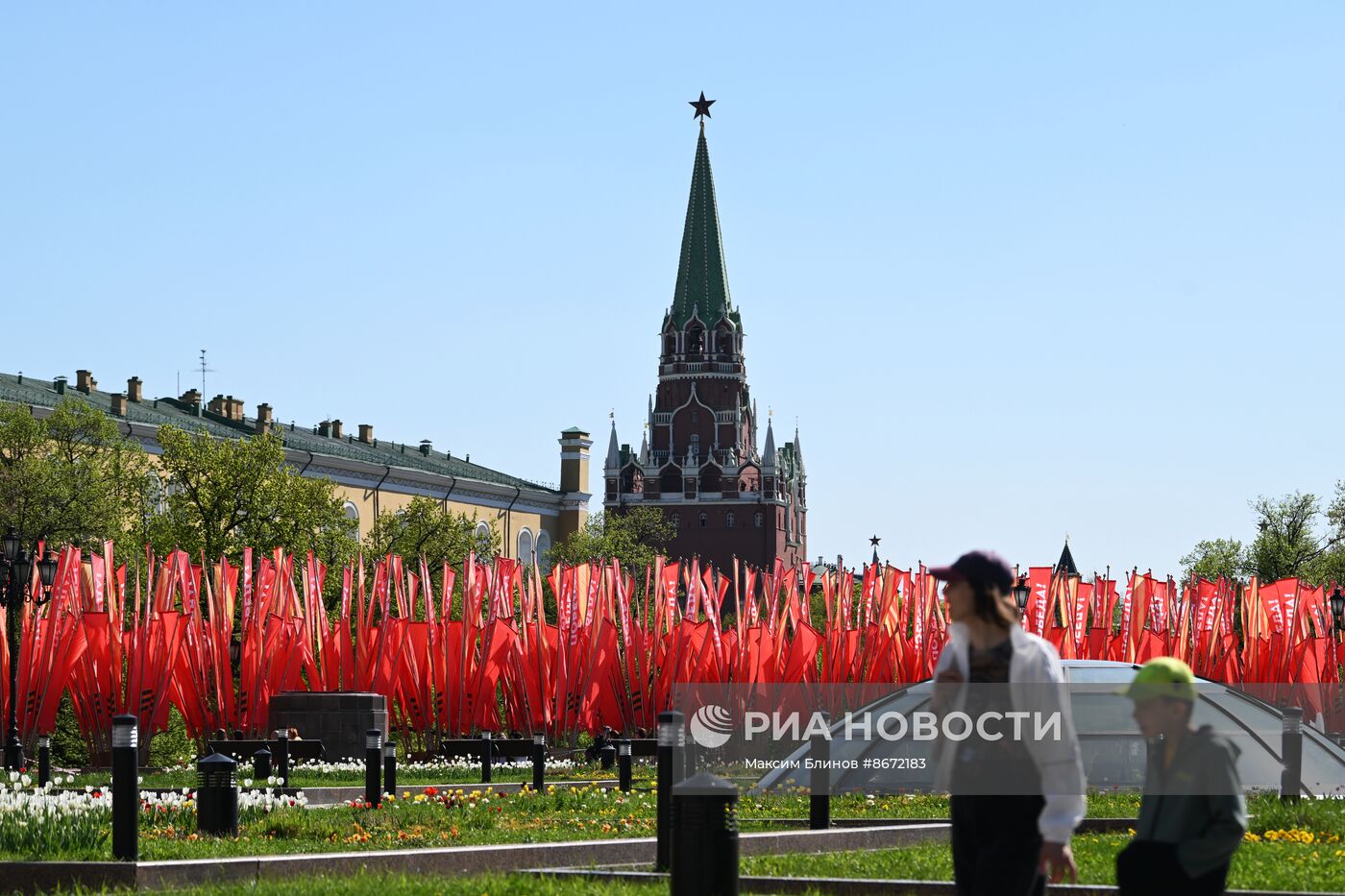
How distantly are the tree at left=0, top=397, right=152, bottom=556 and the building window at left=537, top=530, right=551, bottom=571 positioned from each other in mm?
57729

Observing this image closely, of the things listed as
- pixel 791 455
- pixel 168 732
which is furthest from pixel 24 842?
pixel 791 455

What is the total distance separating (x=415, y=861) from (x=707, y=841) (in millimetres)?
3612

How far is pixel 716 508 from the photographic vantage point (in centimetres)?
15738

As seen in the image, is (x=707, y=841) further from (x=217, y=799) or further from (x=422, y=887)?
(x=217, y=799)

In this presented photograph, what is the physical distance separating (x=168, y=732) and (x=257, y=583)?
3.31 metres

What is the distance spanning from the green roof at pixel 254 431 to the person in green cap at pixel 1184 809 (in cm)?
6889

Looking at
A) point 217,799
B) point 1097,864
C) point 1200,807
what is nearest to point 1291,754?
point 1097,864

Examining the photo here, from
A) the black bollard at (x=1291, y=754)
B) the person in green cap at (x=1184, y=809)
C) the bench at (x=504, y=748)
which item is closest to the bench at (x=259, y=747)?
the bench at (x=504, y=748)

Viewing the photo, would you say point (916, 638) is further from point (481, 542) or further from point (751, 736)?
point (481, 542)

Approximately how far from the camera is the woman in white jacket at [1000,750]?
736cm

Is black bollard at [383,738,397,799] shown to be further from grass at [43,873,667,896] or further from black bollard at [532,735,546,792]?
grass at [43,873,667,896]

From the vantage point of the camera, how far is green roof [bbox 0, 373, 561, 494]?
288 feet

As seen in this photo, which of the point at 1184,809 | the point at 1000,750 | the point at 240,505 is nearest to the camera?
the point at 1184,809

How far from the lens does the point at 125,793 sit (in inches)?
530
